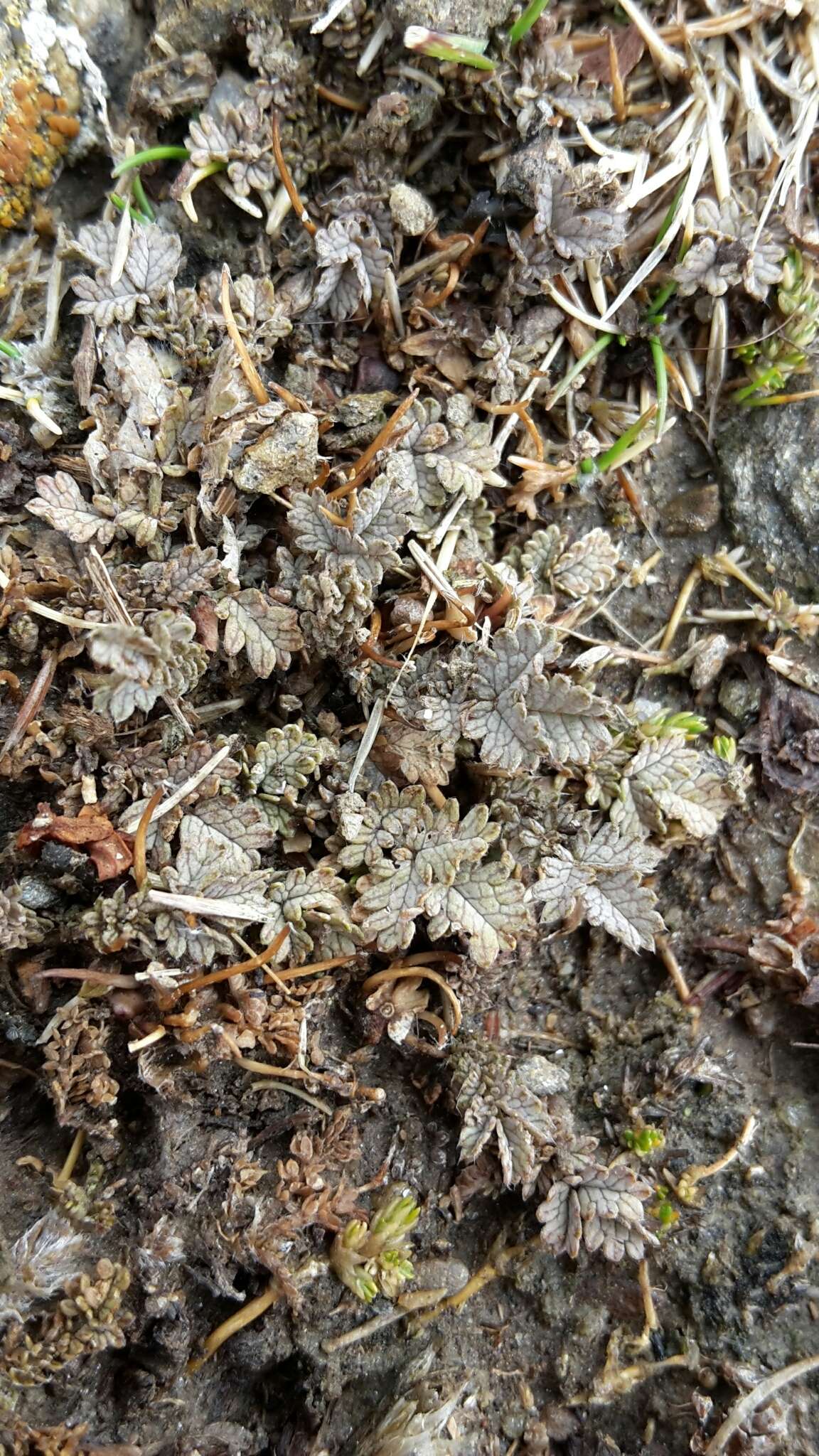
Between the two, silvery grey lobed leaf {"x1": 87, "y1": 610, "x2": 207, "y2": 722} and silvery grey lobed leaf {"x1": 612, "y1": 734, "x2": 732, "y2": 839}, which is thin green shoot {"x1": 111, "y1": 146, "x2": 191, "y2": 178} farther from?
silvery grey lobed leaf {"x1": 612, "y1": 734, "x2": 732, "y2": 839}

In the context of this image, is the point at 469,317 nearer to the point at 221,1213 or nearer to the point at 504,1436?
the point at 221,1213

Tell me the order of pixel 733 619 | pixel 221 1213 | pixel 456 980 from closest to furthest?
pixel 221 1213 < pixel 456 980 < pixel 733 619

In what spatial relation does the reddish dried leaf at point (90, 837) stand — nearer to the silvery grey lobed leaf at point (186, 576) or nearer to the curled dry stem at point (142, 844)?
the curled dry stem at point (142, 844)

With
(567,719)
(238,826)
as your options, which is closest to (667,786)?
(567,719)

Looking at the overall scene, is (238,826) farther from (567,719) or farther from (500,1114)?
(500,1114)

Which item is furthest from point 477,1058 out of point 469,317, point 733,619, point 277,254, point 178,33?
point 178,33

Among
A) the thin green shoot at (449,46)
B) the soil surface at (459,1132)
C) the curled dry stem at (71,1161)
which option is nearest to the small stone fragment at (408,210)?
the soil surface at (459,1132)

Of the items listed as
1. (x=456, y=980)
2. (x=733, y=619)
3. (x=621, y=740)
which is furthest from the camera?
(x=733, y=619)
